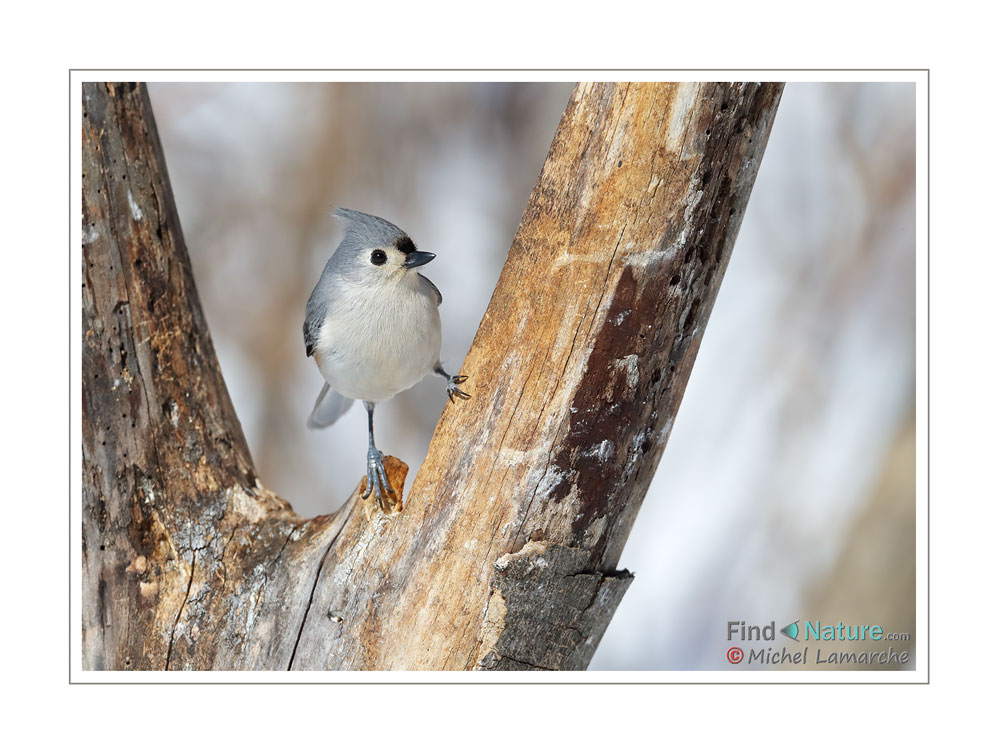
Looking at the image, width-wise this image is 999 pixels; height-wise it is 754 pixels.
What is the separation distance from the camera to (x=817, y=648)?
4.30ft

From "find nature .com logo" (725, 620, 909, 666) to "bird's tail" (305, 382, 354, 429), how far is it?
0.89 meters

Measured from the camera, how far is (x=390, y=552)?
4.06ft

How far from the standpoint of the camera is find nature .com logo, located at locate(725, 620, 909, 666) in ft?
4.19

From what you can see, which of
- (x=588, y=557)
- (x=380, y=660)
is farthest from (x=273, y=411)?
(x=588, y=557)

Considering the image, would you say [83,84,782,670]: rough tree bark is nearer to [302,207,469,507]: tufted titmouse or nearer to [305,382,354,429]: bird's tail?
[302,207,469,507]: tufted titmouse

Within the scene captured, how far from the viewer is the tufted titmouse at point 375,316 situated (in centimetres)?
129

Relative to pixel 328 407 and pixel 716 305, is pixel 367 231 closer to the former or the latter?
pixel 328 407

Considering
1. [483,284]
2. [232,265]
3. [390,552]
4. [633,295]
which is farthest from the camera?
[232,265]

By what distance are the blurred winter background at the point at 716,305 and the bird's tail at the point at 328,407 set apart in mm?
225

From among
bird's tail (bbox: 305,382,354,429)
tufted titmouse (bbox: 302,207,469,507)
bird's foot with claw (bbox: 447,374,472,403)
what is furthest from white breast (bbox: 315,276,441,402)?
bird's tail (bbox: 305,382,354,429)

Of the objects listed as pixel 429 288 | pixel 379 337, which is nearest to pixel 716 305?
pixel 429 288

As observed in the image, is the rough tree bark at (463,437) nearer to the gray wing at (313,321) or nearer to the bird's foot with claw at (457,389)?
the bird's foot with claw at (457,389)
